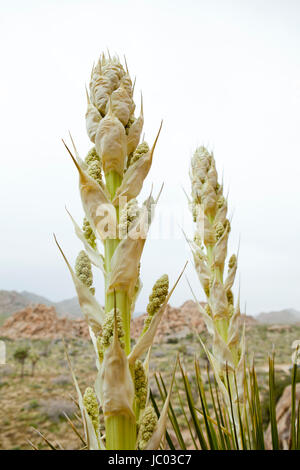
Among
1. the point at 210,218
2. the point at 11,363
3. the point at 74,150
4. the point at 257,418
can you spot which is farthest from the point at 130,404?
the point at 11,363

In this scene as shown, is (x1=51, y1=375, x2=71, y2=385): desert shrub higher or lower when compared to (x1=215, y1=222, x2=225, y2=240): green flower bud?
lower

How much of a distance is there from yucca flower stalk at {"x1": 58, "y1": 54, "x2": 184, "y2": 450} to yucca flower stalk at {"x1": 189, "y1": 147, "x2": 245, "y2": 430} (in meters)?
0.78

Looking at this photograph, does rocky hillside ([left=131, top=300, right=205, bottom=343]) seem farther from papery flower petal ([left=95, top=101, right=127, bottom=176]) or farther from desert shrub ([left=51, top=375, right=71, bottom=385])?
papery flower petal ([left=95, top=101, right=127, bottom=176])

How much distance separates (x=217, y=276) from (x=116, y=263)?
37.9 inches

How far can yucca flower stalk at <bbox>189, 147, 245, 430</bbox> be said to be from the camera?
4.69 feet

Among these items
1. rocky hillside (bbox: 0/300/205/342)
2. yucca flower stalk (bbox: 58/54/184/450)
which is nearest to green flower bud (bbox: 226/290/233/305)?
yucca flower stalk (bbox: 58/54/184/450)

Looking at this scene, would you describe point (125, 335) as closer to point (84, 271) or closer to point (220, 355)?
point (84, 271)

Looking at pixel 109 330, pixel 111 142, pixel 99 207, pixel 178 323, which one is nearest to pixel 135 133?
pixel 111 142

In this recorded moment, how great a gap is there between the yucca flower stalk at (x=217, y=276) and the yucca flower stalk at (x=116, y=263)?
776 mm

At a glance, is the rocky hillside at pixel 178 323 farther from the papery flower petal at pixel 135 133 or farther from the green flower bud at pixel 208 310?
the papery flower petal at pixel 135 133

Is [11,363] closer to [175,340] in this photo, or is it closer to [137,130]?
[175,340]

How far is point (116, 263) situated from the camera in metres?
0.70

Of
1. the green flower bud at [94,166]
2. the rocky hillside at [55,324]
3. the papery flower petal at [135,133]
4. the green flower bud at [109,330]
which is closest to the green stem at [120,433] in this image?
the green flower bud at [109,330]
